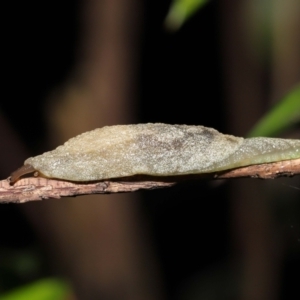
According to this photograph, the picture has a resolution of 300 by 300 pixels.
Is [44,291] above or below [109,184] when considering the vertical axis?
below

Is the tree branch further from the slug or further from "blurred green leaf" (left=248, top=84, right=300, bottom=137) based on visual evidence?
"blurred green leaf" (left=248, top=84, right=300, bottom=137)

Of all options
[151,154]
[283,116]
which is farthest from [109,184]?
[283,116]

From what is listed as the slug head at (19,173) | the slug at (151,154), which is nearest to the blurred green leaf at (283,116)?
the slug at (151,154)

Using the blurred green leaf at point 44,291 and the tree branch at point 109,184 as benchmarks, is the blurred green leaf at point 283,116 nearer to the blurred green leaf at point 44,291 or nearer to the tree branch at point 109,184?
the tree branch at point 109,184

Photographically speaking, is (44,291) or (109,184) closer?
(109,184)

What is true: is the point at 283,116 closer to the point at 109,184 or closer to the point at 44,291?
the point at 109,184

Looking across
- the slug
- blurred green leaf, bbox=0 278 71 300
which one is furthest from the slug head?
blurred green leaf, bbox=0 278 71 300
